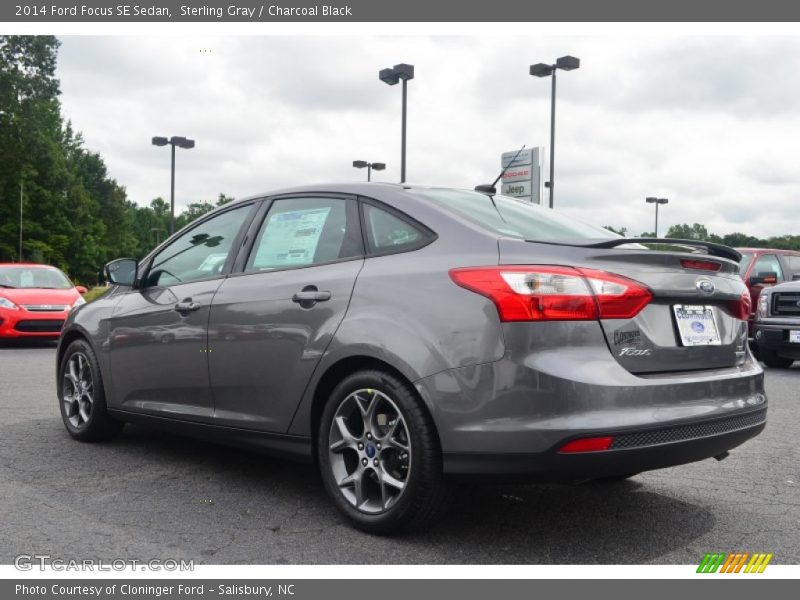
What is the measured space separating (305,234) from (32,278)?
41.3ft

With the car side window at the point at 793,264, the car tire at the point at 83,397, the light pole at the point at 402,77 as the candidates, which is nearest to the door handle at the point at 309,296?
the car tire at the point at 83,397

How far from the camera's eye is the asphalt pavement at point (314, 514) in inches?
141

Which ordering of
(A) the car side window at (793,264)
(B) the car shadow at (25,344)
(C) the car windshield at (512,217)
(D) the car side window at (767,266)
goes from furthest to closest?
1. (A) the car side window at (793,264)
2. (B) the car shadow at (25,344)
3. (D) the car side window at (767,266)
4. (C) the car windshield at (512,217)

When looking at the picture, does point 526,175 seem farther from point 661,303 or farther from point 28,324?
point 661,303

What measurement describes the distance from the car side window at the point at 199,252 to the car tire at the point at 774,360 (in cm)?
907

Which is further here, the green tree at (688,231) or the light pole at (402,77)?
the green tree at (688,231)

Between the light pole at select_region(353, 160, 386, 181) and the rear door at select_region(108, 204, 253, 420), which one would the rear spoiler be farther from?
the light pole at select_region(353, 160, 386, 181)

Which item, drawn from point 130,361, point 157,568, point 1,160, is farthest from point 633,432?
point 1,160

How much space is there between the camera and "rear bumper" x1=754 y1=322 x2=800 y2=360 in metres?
11.2

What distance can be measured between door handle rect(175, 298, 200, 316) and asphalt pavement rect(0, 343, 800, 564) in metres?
0.95

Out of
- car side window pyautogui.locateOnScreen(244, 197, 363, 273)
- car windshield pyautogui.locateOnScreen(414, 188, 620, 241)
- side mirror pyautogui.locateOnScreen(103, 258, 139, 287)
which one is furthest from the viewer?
side mirror pyautogui.locateOnScreen(103, 258, 139, 287)

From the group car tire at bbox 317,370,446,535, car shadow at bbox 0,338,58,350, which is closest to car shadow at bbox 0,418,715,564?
car tire at bbox 317,370,446,535

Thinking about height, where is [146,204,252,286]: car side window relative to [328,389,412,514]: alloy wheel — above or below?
above

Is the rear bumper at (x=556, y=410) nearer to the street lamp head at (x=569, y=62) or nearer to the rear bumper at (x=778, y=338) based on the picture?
the rear bumper at (x=778, y=338)
